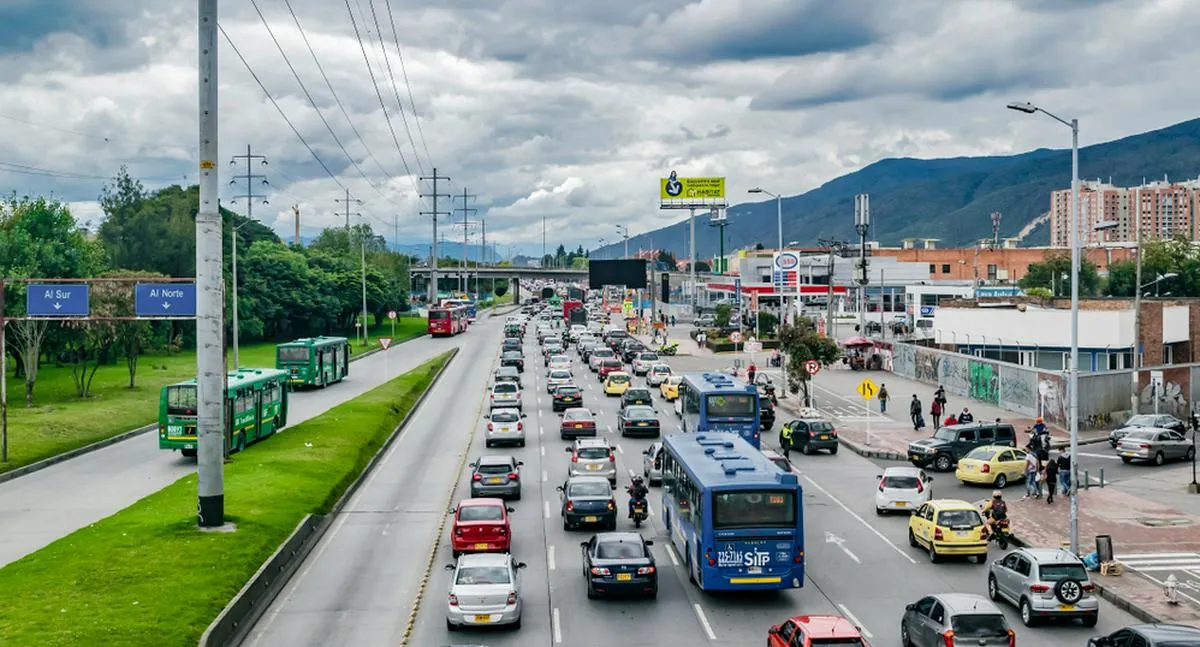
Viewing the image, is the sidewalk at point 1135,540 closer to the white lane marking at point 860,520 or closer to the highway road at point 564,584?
the highway road at point 564,584

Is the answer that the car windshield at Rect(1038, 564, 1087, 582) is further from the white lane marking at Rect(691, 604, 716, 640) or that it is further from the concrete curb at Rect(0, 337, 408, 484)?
the concrete curb at Rect(0, 337, 408, 484)

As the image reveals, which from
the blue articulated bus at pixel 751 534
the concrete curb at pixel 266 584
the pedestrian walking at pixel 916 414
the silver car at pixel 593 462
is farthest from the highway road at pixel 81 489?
the pedestrian walking at pixel 916 414

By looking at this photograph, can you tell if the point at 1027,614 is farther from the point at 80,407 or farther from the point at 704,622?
the point at 80,407

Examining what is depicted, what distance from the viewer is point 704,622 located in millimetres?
23375

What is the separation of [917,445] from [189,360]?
65728 mm

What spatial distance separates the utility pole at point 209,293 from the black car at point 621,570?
10539 millimetres

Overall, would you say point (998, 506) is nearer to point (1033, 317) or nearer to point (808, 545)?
point (808, 545)

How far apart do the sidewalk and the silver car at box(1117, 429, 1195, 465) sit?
256 inches

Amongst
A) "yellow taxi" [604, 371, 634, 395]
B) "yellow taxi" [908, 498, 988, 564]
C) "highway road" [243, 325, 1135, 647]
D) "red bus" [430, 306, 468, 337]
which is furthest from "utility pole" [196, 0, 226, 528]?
"red bus" [430, 306, 468, 337]

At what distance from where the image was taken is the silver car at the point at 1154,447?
46031mm

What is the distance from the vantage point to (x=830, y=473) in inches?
1721

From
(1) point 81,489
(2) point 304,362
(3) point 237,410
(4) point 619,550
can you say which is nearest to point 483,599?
(4) point 619,550

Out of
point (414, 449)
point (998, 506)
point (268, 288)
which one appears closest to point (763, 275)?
point (268, 288)

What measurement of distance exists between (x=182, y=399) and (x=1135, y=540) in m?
31.5
